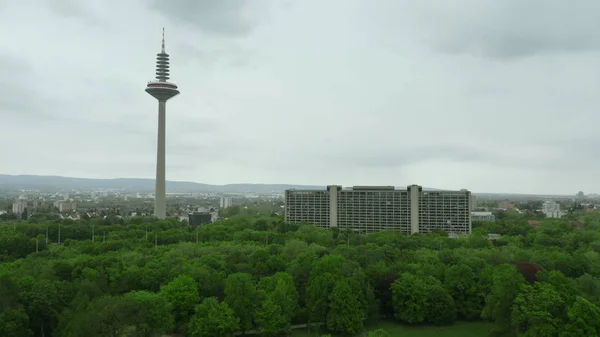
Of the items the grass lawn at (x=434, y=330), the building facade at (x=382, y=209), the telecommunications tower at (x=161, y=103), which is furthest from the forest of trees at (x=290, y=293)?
the telecommunications tower at (x=161, y=103)

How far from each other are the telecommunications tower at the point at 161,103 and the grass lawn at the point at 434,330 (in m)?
48.5

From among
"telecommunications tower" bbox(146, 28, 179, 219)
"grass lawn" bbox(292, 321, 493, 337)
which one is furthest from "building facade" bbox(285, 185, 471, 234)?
"grass lawn" bbox(292, 321, 493, 337)

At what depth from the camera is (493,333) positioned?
58.9 feet

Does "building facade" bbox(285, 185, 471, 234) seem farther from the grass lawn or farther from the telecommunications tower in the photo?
the grass lawn

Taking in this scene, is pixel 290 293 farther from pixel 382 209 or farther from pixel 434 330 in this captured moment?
pixel 382 209

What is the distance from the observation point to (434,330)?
1991 centimetres

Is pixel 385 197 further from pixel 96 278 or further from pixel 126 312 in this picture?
pixel 126 312

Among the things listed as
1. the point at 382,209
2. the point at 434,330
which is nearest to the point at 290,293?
the point at 434,330

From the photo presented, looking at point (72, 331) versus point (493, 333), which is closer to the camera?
point (72, 331)

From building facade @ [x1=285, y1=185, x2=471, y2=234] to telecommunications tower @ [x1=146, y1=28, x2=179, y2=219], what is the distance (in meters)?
18.5

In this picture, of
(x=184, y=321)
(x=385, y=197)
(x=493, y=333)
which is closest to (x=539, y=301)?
(x=493, y=333)

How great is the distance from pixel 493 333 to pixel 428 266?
19.1ft

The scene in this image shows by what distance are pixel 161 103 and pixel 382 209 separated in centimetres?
3260

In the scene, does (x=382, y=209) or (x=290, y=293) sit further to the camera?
(x=382, y=209)
